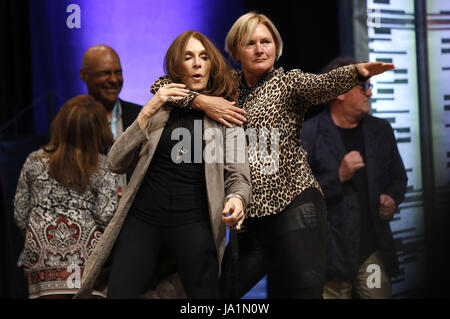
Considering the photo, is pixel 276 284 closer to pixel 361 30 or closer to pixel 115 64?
pixel 115 64

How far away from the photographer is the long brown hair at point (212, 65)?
263cm

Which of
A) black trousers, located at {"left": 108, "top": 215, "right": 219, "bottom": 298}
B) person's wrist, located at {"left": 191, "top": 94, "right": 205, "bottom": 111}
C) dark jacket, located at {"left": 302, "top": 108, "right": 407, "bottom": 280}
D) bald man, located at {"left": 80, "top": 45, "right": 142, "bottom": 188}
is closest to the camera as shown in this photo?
black trousers, located at {"left": 108, "top": 215, "right": 219, "bottom": 298}

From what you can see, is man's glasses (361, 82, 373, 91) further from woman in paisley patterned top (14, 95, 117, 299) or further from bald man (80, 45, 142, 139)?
woman in paisley patterned top (14, 95, 117, 299)

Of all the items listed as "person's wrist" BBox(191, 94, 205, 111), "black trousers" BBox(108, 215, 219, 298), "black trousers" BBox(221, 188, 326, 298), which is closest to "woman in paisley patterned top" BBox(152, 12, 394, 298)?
"black trousers" BBox(221, 188, 326, 298)

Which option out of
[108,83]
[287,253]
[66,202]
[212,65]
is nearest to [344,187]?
[287,253]

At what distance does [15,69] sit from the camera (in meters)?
4.01

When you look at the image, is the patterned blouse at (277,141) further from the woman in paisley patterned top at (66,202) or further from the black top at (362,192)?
the black top at (362,192)

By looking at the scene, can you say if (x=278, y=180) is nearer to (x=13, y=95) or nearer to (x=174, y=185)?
(x=174, y=185)

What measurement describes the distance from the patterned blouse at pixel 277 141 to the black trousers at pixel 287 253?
0.06 m

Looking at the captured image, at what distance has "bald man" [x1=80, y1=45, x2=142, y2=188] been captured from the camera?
352 centimetres

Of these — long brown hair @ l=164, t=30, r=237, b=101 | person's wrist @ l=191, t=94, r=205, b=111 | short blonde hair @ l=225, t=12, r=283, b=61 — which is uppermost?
short blonde hair @ l=225, t=12, r=283, b=61

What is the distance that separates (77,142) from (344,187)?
1.71 m

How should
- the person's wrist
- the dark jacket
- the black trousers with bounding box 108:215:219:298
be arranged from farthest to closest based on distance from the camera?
the dark jacket → the person's wrist → the black trousers with bounding box 108:215:219:298

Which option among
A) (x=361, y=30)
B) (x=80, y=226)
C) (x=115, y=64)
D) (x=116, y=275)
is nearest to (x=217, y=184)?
(x=116, y=275)
